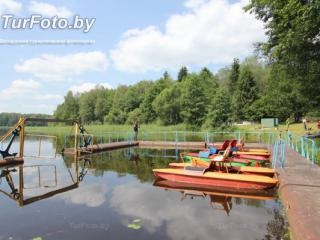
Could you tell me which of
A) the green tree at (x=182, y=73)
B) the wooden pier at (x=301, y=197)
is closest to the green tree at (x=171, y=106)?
the green tree at (x=182, y=73)

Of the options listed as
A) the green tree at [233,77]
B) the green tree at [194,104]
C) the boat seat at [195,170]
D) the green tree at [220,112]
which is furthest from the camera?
the green tree at [233,77]

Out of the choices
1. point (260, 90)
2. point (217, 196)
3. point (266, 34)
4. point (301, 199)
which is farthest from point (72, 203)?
point (260, 90)

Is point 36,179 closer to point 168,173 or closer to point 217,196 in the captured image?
point 168,173

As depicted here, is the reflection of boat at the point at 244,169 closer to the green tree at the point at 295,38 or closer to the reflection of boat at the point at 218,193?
the reflection of boat at the point at 218,193

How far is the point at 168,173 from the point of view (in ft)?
43.5

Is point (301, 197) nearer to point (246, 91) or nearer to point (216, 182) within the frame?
point (216, 182)

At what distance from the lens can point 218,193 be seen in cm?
1143

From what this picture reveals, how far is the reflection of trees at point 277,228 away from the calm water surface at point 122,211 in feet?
0.07

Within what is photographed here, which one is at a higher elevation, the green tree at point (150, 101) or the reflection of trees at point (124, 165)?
the green tree at point (150, 101)

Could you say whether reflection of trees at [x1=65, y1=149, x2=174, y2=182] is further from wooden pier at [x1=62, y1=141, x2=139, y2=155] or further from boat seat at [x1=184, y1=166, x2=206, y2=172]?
boat seat at [x1=184, y1=166, x2=206, y2=172]

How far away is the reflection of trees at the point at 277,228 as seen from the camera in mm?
7308

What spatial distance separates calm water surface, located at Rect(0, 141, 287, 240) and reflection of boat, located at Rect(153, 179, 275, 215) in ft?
0.11

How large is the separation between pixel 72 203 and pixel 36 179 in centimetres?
450

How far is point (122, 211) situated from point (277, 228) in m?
4.15
